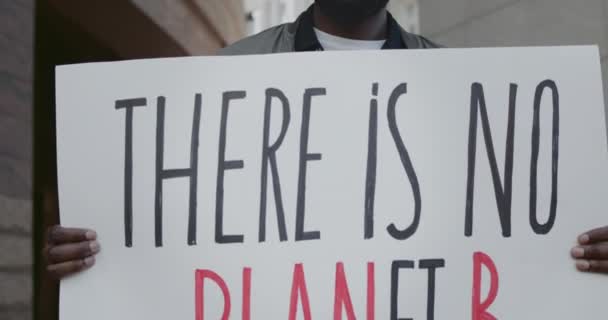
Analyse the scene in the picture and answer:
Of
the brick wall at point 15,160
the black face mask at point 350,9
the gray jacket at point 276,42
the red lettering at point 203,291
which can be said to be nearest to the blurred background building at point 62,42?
the brick wall at point 15,160

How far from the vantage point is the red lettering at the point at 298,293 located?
4.18ft

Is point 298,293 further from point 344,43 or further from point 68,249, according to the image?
point 344,43

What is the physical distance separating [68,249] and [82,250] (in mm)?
21

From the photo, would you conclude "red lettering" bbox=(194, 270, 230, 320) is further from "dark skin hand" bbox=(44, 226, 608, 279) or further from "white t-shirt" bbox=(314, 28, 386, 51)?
"white t-shirt" bbox=(314, 28, 386, 51)

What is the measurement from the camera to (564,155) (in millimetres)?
1309

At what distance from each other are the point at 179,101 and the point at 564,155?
63 centimetres

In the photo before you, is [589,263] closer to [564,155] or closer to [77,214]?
[564,155]

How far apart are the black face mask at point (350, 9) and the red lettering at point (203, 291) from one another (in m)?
0.58

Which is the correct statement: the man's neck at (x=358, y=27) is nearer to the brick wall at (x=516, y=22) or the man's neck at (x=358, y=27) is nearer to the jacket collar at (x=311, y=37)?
the jacket collar at (x=311, y=37)

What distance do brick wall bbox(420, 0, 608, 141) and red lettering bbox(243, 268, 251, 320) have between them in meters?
1.71

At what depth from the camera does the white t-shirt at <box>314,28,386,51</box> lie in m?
1.62

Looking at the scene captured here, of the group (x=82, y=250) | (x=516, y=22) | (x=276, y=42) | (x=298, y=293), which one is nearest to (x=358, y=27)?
(x=276, y=42)

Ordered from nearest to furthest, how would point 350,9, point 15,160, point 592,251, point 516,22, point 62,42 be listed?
point 592,251 → point 350,9 → point 15,160 → point 516,22 → point 62,42

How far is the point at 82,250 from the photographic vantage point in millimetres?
1263
